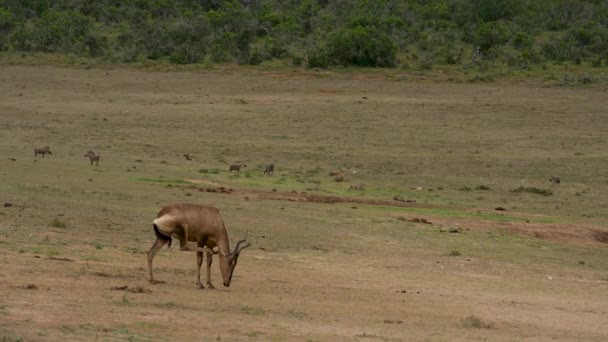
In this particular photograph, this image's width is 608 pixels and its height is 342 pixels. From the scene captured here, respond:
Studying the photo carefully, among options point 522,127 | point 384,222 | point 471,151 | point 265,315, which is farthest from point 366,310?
point 522,127

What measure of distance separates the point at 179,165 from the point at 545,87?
17663mm

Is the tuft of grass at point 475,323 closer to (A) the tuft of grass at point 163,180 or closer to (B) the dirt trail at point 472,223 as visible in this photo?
(B) the dirt trail at point 472,223

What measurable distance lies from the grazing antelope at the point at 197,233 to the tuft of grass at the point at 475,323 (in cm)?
254

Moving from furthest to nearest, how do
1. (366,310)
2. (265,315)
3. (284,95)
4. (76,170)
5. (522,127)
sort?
1. (284,95)
2. (522,127)
3. (76,170)
4. (366,310)
5. (265,315)

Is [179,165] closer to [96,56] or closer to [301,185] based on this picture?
[301,185]

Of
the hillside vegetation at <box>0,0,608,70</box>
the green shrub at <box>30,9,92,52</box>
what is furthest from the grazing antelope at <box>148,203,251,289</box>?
the green shrub at <box>30,9,92,52</box>

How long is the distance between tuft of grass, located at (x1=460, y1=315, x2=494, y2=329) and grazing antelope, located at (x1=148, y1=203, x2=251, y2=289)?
254cm

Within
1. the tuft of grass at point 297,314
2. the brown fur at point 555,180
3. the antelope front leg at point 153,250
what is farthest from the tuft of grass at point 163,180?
the tuft of grass at point 297,314

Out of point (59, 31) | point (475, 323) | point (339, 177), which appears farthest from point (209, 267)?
point (59, 31)

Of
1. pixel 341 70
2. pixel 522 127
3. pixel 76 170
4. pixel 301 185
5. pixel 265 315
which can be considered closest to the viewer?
pixel 265 315

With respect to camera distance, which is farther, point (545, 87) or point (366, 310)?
point (545, 87)

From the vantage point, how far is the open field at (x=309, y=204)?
1291 cm

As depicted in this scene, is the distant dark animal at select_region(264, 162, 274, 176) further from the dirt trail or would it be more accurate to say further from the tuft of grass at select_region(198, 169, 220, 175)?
the dirt trail

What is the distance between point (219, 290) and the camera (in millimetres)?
14125
